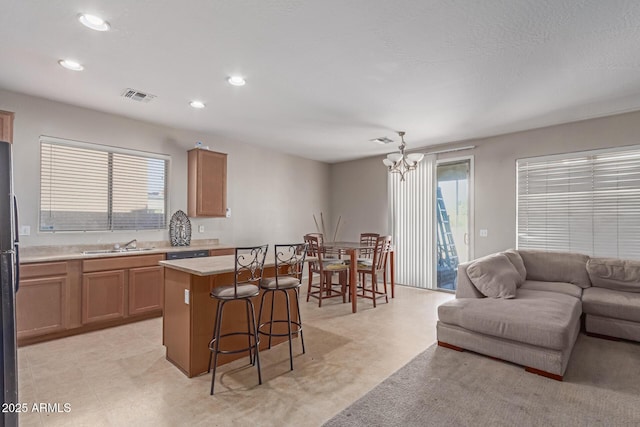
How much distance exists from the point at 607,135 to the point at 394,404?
4.36 metres

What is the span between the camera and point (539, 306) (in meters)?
2.86

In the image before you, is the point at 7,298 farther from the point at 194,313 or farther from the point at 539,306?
the point at 539,306

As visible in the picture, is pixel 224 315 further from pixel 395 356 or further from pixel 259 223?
pixel 259 223

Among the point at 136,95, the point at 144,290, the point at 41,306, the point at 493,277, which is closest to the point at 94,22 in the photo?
the point at 136,95

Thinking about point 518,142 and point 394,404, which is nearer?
point 394,404

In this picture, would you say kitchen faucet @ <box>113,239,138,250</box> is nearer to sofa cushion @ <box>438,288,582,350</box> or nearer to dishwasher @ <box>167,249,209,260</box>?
dishwasher @ <box>167,249,209,260</box>

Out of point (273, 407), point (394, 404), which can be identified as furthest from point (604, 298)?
point (273, 407)

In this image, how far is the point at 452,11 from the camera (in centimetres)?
200

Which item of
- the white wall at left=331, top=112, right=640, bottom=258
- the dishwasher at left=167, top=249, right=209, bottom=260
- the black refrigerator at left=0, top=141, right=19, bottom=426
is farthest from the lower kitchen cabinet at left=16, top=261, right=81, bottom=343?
the white wall at left=331, top=112, right=640, bottom=258

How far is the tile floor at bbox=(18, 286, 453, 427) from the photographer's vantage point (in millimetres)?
1993

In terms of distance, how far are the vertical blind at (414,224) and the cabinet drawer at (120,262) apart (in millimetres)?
4190

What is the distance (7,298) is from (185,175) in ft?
11.3

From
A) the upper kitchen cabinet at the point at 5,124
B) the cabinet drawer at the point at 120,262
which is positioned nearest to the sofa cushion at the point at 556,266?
the cabinet drawer at the point at 120,262

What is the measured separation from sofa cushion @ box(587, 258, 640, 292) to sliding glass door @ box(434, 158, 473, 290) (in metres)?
1.67
